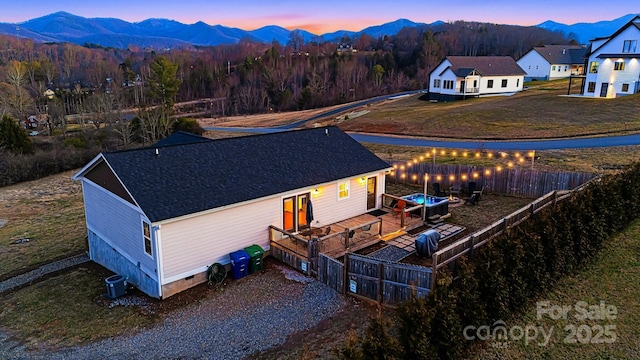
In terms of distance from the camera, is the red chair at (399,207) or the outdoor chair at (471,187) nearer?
the red chair at (399,207)

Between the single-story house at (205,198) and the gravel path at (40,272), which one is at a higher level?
the single-story house at (205,198)

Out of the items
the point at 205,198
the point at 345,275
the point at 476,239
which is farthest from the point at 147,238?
the point at 476,239

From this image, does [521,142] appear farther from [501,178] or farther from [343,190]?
[343,190]

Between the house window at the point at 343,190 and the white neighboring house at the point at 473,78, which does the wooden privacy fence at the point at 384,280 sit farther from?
the white neighboring house at the point at 473,78

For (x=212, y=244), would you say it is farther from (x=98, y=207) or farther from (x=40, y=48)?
(x=40, y=48)

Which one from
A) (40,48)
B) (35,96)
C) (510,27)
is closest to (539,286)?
(35,96)

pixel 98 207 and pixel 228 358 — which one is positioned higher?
pixel 98 207

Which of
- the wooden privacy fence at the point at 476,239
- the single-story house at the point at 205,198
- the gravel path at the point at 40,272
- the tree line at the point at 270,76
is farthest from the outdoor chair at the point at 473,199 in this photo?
the tree line at the point at 270,76

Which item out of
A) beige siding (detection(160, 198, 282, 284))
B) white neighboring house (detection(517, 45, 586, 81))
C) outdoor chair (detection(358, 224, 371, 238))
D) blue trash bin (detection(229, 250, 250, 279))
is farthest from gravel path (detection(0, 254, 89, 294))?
white neighboring house (detection(517, 45, 586, 81))
